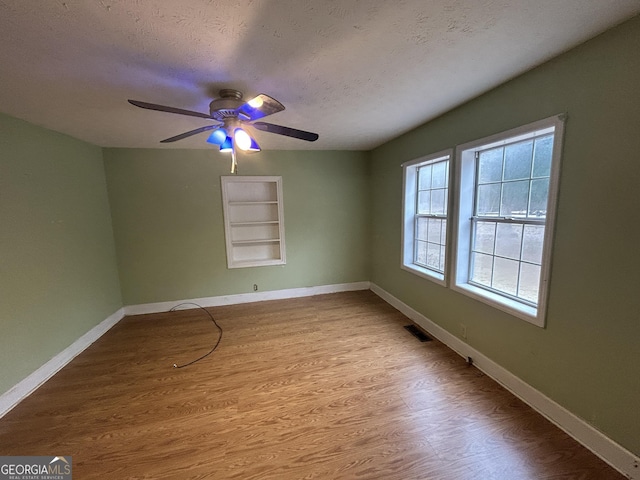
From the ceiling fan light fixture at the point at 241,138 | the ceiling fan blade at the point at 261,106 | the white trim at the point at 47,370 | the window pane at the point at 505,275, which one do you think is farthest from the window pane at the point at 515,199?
the white trim at the point at 47,370

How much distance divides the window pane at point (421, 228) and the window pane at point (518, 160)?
1.17m

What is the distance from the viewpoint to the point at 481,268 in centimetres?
237

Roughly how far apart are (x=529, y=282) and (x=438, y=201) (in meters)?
1.30

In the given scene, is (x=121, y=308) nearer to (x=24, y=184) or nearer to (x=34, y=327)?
(x=34, y=327)

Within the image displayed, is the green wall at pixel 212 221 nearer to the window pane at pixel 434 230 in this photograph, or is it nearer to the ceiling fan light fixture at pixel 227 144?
the window pane at pixel 434 230

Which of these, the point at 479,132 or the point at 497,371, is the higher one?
the point at 479,132

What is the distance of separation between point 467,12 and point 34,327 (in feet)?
Result: 12.3

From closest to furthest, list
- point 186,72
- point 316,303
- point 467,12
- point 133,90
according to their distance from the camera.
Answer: point 467,12, point 186,72, point 133,90, point 316,303

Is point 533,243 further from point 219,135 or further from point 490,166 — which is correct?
point 219,135

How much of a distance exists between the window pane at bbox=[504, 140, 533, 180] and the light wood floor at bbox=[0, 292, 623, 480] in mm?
1689

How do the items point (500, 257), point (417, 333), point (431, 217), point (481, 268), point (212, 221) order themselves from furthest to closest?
1. point (212, 221)
2. point (431, 217)
3. point (417, 333)
4. point (481, 268)
5. point (500, 257)

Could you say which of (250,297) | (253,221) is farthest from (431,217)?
(250,297)

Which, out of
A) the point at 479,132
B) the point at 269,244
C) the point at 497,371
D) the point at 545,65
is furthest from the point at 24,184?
the point at 497,371

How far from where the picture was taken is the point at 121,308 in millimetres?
3533
